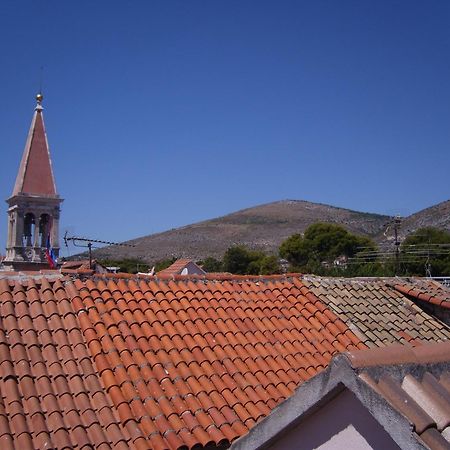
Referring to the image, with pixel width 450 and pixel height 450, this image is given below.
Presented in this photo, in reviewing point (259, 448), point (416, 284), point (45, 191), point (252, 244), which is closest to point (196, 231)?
point (252, 244)

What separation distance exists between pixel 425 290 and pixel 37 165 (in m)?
20.5

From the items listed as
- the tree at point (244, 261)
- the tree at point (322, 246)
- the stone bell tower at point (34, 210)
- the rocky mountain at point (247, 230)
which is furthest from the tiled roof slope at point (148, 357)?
the rocky mountain at point (247, 230)

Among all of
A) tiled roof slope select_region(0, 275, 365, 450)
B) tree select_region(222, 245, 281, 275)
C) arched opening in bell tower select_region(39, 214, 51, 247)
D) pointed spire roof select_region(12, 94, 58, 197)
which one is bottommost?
tiled roof slope select_region(0, 275, 365, 450)

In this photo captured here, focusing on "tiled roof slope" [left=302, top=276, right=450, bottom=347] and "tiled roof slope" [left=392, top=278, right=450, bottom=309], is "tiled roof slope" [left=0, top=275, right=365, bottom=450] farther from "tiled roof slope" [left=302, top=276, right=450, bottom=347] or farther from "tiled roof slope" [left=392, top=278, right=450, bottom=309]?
"tiled roof slope" [left=392, top=278, right=450, bottom=309]

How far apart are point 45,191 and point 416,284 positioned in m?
19.3

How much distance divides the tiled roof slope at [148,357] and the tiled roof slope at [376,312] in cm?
38

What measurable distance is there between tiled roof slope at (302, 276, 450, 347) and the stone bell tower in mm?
16710

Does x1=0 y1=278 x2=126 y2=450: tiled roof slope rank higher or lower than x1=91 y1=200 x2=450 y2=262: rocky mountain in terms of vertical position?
A: lower

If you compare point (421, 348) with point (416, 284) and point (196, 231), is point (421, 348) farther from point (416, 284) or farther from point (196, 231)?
point (196, 231)

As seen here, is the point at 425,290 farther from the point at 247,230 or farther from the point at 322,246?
the point at 247,230

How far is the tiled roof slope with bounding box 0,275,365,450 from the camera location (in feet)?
18.4

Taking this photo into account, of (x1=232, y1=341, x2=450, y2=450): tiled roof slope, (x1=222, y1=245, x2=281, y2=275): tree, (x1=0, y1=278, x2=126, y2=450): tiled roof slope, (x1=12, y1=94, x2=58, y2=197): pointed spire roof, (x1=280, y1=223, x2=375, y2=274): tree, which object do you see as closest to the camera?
(x1=232, y1=341, x2=450, y2=450): tiled roof slope

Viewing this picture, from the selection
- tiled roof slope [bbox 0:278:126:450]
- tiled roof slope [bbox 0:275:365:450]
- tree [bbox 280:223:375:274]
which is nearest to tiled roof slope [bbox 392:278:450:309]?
tiled roof slope [bbox 0:275:365:450]

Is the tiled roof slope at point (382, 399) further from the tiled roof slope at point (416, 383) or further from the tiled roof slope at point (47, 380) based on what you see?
the tiled roof slope at point (47, 380)
